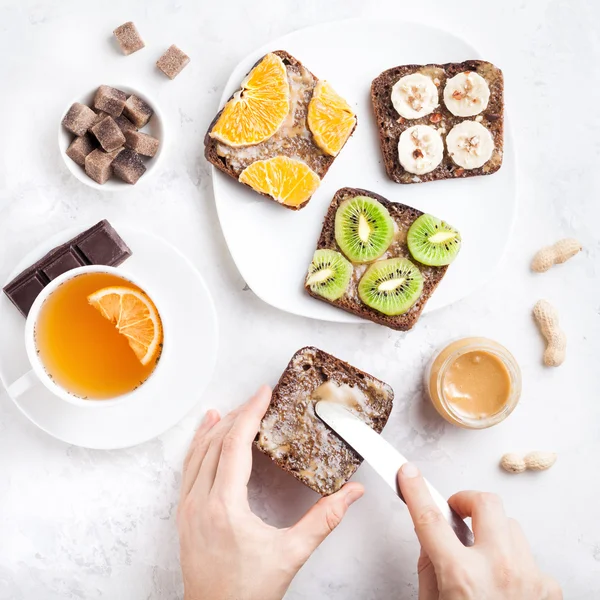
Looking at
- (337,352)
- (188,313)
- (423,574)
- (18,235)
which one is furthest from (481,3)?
(423,574)

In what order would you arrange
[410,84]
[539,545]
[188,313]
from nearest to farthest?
[188,313], [410,84], [539,545]

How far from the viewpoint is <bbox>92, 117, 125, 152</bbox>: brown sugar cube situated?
224 cm

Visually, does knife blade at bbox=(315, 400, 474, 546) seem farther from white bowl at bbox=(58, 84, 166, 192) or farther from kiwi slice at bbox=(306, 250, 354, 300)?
white bowl at bbox=(58, 84, 166, 192)

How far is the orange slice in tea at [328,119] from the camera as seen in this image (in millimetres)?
2293

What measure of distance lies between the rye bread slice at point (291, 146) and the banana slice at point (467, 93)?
486 millimetres

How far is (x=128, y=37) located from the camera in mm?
2359

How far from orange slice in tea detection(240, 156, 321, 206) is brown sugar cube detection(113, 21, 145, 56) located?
0.63 metres

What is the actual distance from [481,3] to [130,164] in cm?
145

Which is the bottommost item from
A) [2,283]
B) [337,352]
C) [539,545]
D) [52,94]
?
[539,545]

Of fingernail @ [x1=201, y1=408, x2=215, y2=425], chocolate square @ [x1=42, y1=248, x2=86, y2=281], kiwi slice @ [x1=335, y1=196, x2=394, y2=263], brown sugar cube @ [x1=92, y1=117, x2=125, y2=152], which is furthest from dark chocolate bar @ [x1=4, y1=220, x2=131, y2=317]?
kiwi slice @ [x1=335, y1=196, x2=394, y2=263]

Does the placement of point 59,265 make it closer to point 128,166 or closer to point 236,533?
point 128,166

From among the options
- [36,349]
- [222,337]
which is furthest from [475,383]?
[36,349]

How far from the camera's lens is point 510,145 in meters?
2.38

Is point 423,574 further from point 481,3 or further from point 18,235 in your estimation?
point 481,3
